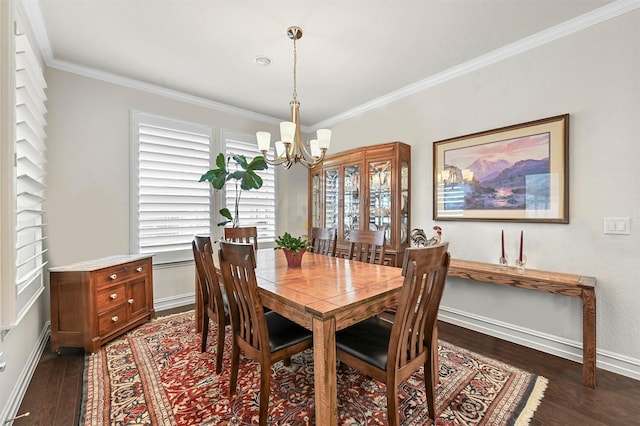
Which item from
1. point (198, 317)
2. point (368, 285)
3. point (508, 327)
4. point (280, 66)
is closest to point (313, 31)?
point (280, 66)

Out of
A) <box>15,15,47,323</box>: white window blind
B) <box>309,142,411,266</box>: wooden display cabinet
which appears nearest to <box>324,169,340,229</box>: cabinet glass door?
<box>309,142,411,266</box>: wooden display cabinet

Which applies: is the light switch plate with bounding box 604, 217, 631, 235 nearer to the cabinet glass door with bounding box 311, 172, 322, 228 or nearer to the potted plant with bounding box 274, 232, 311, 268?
Answer: the potted plant with bounding box 274, 232, 311, 268

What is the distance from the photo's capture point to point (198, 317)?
278cm

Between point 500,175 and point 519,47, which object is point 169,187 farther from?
point 519,47

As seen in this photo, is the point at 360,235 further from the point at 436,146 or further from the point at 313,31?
the point at 313,31

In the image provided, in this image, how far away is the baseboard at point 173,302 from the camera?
11.4ft

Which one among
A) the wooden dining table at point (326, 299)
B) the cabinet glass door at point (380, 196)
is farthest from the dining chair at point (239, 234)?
the cabinet glass door at point (380, 196)

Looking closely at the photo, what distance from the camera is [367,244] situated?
2.67m

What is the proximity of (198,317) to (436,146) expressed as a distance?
3.13 m

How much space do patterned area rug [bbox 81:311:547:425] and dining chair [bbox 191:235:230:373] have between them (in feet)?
0.72

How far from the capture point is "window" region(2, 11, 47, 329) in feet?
5.10

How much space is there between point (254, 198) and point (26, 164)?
2590mm

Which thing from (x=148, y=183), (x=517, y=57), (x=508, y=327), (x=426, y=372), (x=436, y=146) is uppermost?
(x=517, y=57)

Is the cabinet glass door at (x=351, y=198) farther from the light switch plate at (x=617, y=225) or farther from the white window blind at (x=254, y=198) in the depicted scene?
the light switch plate at (x=617, y=225)
